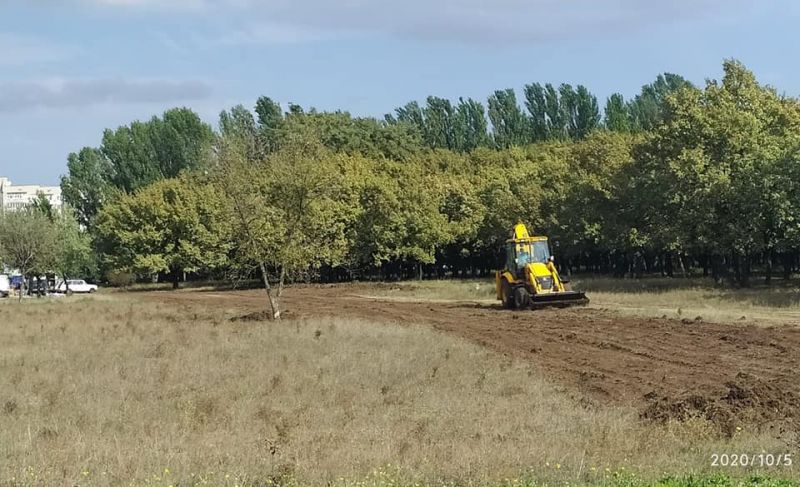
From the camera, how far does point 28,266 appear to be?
80.9 metres

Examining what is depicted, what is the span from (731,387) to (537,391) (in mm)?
3556

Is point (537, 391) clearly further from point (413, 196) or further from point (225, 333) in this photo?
point (413, 196)

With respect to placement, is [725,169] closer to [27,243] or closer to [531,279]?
[531,279]

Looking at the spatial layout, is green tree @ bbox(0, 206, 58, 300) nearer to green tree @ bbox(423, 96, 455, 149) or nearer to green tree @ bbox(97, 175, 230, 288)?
green tree @ bbox(97, 175, 230, 288)

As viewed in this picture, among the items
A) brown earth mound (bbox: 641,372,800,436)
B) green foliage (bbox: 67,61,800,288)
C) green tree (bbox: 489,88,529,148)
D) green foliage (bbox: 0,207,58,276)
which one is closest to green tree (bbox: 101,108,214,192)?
green foliage (bbox: 67,61,800,288)

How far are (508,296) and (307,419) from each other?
26546mm

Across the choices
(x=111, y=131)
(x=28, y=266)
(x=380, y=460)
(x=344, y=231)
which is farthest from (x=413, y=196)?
(x=380, y=460)

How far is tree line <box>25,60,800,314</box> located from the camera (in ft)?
119

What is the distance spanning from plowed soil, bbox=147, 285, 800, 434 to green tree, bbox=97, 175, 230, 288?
51.9 m

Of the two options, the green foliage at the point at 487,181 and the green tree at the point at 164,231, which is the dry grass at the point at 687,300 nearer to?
the green foliage at the point at 487,181

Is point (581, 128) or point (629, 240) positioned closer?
point (629, 240)

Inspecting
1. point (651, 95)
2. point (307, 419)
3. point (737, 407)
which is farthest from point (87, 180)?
point (737, 407)

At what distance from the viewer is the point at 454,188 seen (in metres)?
88.2

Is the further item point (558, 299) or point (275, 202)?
point (558, 299)
